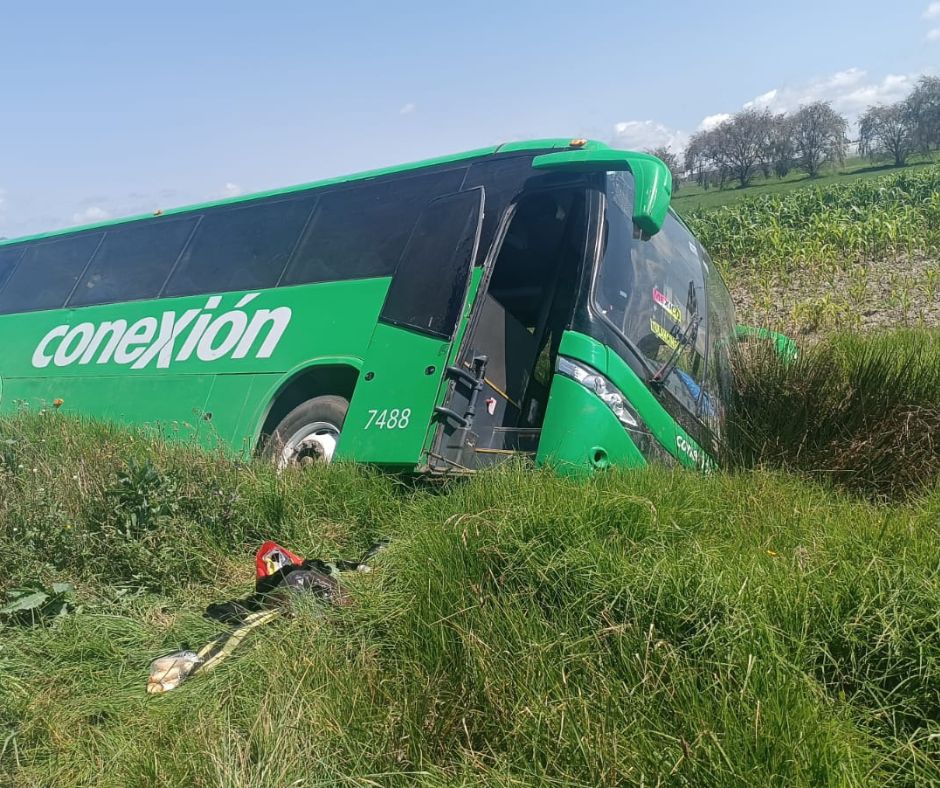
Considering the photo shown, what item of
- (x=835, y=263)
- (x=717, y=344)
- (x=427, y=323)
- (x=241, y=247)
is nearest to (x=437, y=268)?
(x=427, y=323)

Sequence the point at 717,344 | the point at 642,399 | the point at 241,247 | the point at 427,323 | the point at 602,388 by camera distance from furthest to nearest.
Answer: the point at 241,247, the point at 717,344, the point at 427,323, the point at 642,399, the point at 602,388

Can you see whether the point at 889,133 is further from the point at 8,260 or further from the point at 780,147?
the point at 8,260

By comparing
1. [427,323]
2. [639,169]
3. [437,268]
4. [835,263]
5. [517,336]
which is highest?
[639,169]

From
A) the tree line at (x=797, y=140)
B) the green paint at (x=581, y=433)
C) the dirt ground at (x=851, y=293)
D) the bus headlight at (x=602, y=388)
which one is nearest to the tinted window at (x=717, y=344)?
the bus headlight at (x=602, y=388)

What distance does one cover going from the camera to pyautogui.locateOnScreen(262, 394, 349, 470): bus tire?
20.8 feet

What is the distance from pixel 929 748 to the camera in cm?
216

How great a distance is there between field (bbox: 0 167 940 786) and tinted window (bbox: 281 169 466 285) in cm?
230

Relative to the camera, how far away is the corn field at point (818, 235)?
48.5 ft

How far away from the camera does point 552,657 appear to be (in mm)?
2592

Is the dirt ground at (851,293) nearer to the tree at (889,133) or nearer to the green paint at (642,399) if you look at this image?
the green paint at (642,399)

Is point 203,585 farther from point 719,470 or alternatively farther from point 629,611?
point 719,470

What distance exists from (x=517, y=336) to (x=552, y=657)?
4.03 metres

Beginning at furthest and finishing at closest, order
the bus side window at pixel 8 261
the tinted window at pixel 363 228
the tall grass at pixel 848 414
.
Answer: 1. the bus side window at pixel 8 261
2. the tinted window at pixel 363 228
3. the tall grass at pixel 848 414

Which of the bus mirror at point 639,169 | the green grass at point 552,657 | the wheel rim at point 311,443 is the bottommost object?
the green grass at point 552,657
